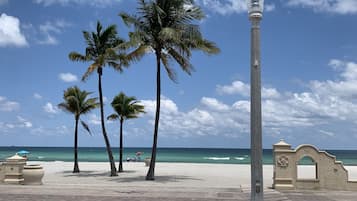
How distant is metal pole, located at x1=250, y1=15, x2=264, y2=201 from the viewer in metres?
7.20

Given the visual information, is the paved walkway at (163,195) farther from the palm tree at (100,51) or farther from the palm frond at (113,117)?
the palm frond at (113,117)

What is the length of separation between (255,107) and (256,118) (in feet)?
0.59

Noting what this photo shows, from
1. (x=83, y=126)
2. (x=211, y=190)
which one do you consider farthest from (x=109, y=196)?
(x=83, y=126)

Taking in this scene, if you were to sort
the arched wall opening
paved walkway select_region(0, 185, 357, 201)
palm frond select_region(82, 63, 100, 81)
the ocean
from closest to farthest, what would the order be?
paved walkway select_region(0, 185, 357, 201), the arched wall opening, palm frond select_region(82, 63, 100, 81), the ocean

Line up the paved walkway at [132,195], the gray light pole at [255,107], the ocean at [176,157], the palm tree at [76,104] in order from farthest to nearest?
the ocean at [176,157] < the palm tree at [76,104] < the paved walkway at [132,195] < the gray light pole at [255,107]

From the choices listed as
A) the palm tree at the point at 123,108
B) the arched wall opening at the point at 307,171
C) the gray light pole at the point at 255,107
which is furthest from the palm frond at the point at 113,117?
the gray light pole at the point at 255,107

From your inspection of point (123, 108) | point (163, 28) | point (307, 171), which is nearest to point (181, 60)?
point (163, 28)

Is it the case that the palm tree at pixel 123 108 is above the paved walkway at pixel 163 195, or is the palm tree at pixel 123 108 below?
above

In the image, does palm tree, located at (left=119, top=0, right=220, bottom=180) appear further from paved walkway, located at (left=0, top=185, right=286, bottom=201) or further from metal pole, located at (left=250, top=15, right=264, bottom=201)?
metal pole, located at (left=250, top=15, right=264, bottom=201)

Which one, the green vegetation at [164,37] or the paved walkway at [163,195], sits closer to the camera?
the paved walkway at [163,195]

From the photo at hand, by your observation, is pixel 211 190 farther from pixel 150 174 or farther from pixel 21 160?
pixel 21 160

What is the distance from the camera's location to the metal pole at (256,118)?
7.20 meters

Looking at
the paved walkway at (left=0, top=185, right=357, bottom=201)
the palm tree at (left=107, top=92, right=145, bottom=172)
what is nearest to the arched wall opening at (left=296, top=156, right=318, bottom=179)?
the paved walkway at (left=0, top=185, right=357, bottom=201)

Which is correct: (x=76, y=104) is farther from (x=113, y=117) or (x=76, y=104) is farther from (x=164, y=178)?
(x=164, y=178)
